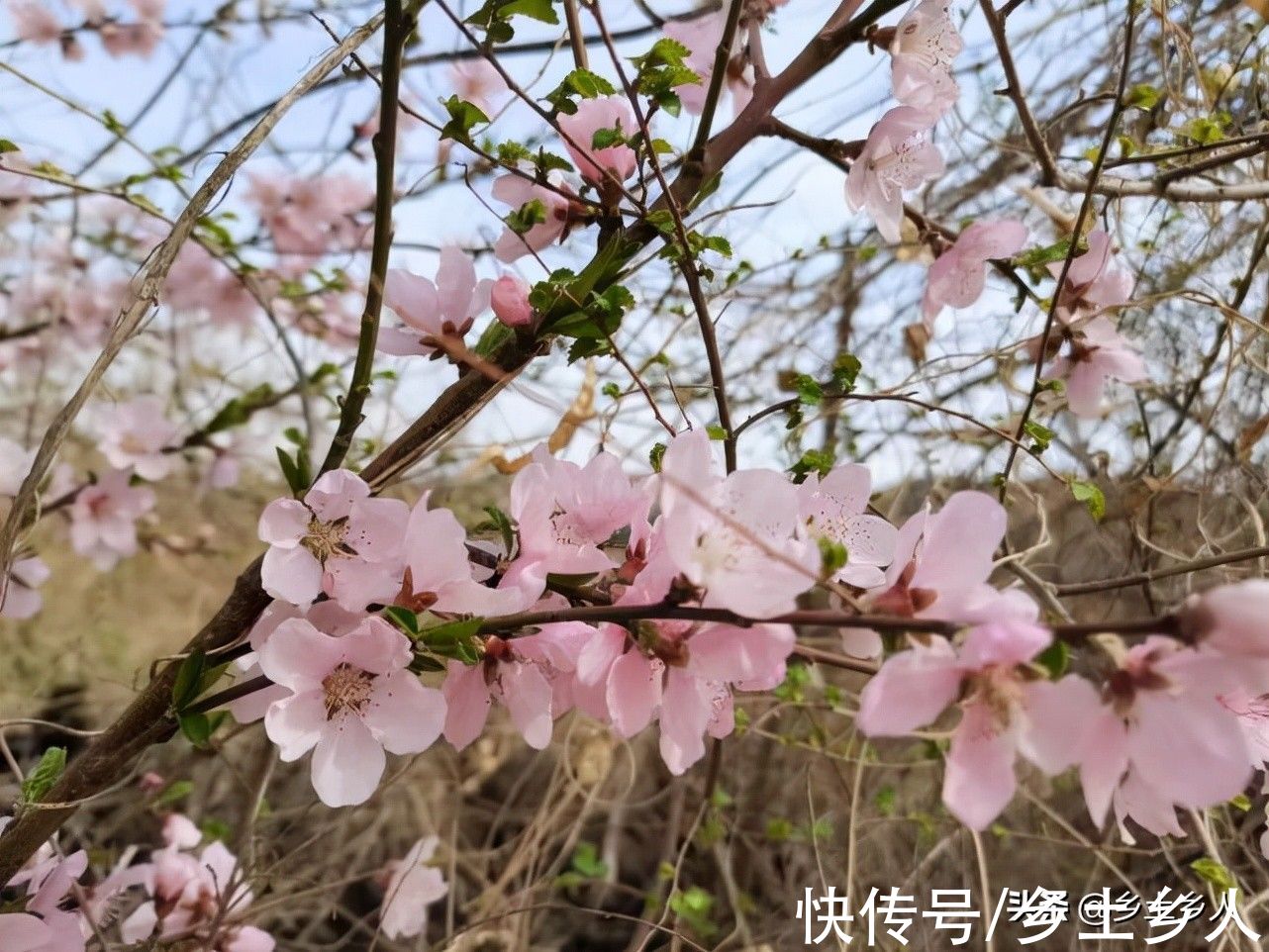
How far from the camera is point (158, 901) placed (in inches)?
42.3

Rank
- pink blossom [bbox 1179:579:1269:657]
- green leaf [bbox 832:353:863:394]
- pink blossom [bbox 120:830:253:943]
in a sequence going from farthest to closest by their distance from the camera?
pink blossom [bbox 120:830:253:943] < green leaf [bbox 832:353:863:394] < pink blossom [bbox 1179:579:1269:657]

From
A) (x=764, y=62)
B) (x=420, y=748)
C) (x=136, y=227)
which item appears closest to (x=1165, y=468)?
(x=764, y=62)

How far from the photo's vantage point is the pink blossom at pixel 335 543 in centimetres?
58

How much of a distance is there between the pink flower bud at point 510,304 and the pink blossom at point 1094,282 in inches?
23.6

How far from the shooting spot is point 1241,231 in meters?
1.41

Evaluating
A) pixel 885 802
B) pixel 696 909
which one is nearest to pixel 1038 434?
pixel 885 802

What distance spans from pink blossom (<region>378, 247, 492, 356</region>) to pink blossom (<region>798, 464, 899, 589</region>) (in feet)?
0.99

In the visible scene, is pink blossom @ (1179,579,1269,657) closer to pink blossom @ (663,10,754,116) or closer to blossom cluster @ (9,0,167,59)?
pink blossom @ (663,10,754,116)

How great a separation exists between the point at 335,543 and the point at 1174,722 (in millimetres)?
491

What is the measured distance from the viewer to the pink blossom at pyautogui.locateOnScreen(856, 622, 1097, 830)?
1.36 ft

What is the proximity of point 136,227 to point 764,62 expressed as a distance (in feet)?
4.85

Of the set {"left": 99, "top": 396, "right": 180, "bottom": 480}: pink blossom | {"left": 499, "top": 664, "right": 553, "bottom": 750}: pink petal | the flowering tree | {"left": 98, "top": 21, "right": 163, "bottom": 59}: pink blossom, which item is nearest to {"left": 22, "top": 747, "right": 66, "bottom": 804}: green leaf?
the flowering tree

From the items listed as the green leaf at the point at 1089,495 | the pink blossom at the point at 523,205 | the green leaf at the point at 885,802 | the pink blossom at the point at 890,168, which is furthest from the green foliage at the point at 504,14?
the green leaf at the point at 885,802

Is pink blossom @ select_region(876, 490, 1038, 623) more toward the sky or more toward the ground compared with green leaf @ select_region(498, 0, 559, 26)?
more toward the ground
